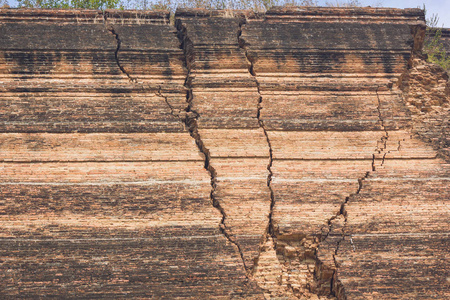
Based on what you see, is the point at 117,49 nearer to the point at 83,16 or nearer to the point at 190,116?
the point at 83,16

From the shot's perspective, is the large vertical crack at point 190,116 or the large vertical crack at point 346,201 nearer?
the large vertical crack at point 346,201

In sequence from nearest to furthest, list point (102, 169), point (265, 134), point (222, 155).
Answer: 1. point (102, 169)
2. point (222, 155)
3. point (265, 134)

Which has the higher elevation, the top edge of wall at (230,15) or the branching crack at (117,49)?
the top edge of wall at (230,15)

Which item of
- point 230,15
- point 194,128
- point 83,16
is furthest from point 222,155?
point 83,16

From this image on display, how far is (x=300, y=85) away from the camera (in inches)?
336

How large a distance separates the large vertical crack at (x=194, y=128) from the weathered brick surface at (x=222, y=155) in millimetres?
29

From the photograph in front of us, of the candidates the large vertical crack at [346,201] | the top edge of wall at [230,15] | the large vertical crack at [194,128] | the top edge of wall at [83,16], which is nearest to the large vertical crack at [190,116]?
the large vertical crack at [194,128]

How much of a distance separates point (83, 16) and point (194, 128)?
3.00m

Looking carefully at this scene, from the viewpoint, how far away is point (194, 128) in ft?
26.6

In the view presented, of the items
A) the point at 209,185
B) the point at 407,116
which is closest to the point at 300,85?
the point at 407,116

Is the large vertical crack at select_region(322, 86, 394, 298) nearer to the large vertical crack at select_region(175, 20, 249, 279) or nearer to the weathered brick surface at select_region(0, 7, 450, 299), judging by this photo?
the weathered brick surface at select_region(0, 7, 450, 299)

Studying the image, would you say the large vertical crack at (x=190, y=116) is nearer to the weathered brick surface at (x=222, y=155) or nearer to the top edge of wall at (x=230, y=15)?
the weathered brick surface at (x=222, y=155)

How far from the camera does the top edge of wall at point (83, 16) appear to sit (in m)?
9.01

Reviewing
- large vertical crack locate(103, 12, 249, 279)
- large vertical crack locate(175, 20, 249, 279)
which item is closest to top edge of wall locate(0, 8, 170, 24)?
large vertical crack locate(103, 12, 249, 279)
